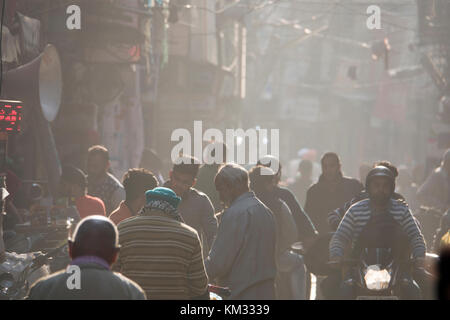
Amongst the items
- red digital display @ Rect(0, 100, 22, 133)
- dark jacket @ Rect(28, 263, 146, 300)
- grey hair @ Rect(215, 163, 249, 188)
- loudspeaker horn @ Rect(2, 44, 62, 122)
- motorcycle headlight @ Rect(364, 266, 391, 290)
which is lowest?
motorcycle headlight @ Rect(364, 266, 391, 290)

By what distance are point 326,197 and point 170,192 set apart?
509 cm

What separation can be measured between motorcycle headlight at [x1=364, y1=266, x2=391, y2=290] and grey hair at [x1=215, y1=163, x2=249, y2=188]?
1224 millimetres

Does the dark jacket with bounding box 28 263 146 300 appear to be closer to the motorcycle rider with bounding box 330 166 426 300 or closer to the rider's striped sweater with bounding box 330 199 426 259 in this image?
the motorcycle rider with bounding box 330 166 426 300

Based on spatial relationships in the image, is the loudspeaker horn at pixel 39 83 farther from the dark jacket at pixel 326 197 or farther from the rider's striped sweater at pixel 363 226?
the rider's striped sweater at pixel 363 226

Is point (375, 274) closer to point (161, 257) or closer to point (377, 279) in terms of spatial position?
point (377, 279)

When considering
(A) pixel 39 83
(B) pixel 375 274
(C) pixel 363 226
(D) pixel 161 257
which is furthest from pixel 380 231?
(A) pixel 39 83

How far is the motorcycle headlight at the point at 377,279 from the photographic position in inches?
288

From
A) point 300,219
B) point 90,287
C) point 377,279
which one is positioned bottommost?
point 377,279

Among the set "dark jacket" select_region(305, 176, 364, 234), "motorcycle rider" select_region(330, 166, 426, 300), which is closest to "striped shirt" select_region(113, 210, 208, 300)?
"motorcycle rider" select_region(330, 166, 426, 300)

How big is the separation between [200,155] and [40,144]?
48.6 ft

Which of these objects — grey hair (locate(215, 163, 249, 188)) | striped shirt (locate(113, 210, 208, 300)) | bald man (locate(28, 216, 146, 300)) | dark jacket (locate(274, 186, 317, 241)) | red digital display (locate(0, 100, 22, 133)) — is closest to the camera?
bald man (locate(28, 216, 146, 300))

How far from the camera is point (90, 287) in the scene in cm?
480

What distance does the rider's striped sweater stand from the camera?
7.79 metres

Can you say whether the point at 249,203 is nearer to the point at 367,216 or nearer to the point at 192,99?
the point at 367,216
